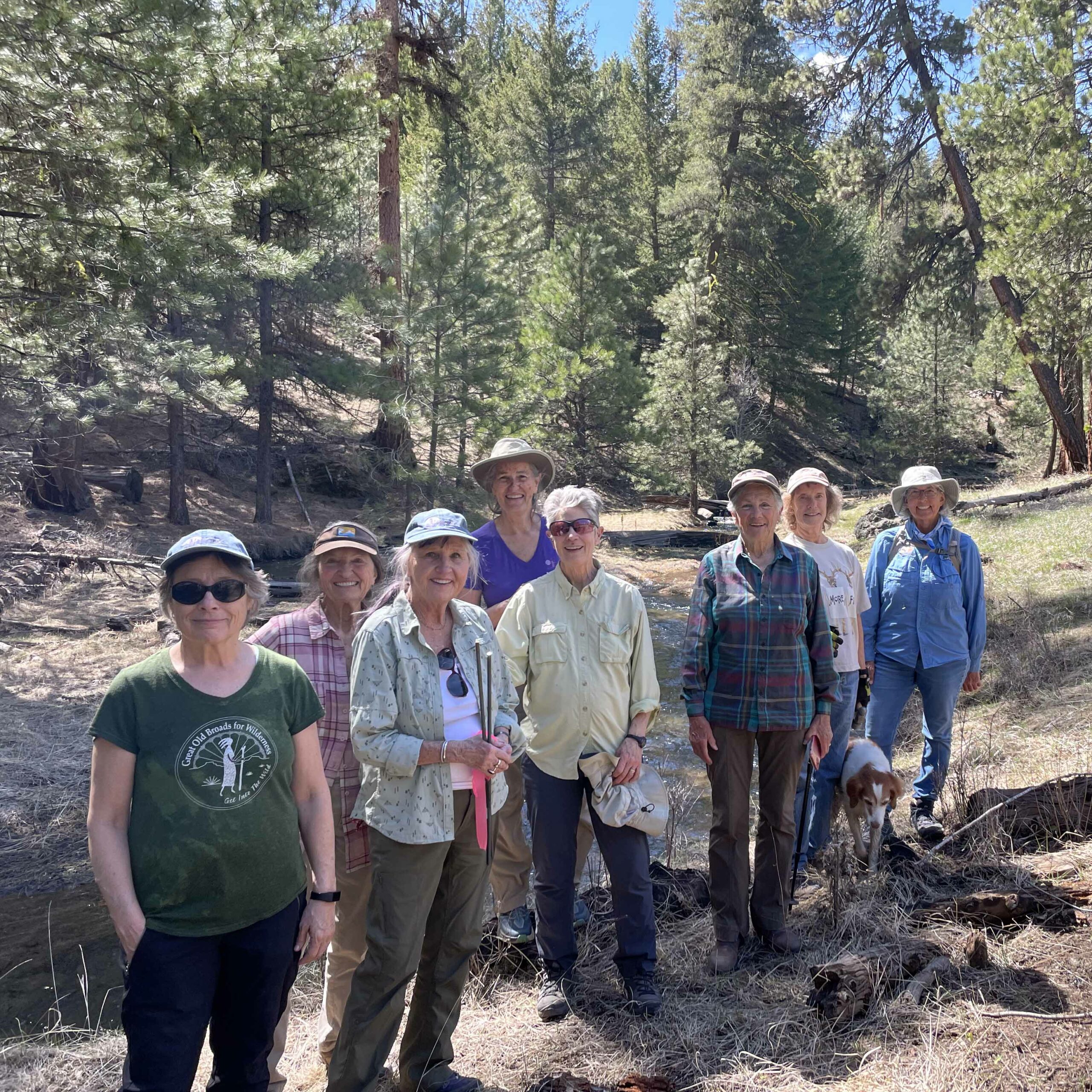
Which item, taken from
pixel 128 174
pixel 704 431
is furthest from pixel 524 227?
pixel 128 174

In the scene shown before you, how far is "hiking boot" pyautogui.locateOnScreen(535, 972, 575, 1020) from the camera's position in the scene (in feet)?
11.0

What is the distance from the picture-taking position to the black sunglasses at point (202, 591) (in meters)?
2.37

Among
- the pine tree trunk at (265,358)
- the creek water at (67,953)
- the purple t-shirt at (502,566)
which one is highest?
the pine tree trunk at (265,358)

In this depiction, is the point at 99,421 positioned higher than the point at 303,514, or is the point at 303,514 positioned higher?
the point at 99,421

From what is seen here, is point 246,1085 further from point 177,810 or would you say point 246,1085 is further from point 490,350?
point 490,350

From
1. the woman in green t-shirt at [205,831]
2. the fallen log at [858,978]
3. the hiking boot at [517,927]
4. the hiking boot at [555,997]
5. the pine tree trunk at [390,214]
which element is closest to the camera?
the woman in green t-shirt at [205,831]

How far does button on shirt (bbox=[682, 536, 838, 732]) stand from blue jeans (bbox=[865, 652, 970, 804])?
4.13 ft

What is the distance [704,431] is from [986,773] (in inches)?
685

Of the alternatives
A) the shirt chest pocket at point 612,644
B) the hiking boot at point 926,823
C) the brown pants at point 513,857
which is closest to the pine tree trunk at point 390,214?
the hiking boot at point 926,823

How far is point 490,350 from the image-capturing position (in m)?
15.8

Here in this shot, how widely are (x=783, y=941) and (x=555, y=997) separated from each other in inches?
37.7

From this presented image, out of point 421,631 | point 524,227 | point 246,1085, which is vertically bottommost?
point 246,1085

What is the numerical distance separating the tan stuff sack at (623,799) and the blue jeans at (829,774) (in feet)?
4.40

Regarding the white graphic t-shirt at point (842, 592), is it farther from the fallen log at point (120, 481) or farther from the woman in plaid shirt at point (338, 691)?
the fallen log at point (120, 481)
